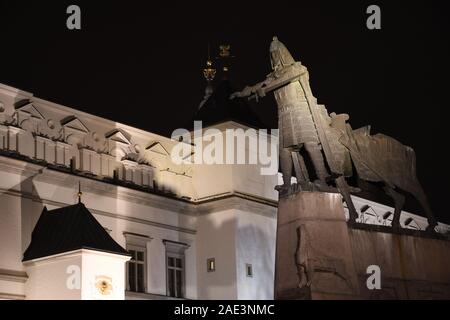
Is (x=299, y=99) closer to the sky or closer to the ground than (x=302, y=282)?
closer to the sky

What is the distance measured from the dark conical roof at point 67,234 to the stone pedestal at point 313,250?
35.9 ft

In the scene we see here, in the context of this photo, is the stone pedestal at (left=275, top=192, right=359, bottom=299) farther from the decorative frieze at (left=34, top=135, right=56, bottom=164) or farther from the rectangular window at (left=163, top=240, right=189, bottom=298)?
the rectangular window at (left=163, top=240, right=189, bottom=298)

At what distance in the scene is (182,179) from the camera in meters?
38.9

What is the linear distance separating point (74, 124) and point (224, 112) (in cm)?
765

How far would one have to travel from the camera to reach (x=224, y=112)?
3997 centimetres

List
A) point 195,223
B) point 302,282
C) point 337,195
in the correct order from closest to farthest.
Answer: point 302,282 < point 337,195 < point 195,223

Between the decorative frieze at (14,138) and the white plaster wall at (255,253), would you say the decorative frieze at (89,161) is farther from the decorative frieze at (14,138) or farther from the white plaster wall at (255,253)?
the white plaster wall at (255,253)

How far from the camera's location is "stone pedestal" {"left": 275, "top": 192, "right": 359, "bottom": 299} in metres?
18.8

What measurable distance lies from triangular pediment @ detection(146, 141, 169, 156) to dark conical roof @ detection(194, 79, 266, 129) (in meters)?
2.49

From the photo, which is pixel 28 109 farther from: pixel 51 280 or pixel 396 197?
pixel 396 197

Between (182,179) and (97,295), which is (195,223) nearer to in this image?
(182,179)
